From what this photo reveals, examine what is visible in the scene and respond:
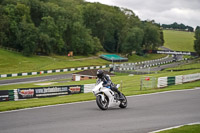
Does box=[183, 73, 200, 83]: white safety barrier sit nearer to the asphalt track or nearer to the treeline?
the asphalt track

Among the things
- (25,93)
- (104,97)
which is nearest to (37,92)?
(25,93)

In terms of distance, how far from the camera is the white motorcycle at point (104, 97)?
517 inches

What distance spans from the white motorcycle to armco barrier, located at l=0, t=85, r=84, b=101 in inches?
448

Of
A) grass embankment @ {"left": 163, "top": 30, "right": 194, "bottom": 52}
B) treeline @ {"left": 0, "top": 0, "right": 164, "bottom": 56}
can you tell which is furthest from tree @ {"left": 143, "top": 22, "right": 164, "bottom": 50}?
grass embankment @ {"left": 163, "top": 30, "right": 194, "bottom": 52}

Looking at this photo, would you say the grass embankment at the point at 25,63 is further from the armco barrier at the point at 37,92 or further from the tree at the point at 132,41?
the armco barrier at the point at 37,92

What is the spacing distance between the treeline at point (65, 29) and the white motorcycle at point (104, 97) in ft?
209

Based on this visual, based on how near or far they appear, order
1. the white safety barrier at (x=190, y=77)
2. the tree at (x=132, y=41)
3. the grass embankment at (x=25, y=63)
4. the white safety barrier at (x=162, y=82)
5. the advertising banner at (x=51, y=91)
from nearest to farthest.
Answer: the advertising banner at (x=51, y=91)
the white safety barrier at (x=162, y=82)
the white safety barrier at (x=190, y=77)
the grass embankment at (x=25, y=63)
the tree at (x=132, y=41)

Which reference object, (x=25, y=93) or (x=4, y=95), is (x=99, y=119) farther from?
(x=25, y=93)

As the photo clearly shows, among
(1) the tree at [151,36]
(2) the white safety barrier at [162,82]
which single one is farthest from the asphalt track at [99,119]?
(1) the tree at [151,36]

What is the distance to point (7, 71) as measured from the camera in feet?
192

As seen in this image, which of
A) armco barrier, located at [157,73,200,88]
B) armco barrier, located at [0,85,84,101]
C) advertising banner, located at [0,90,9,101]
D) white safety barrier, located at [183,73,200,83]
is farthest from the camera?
white safety barrier, located at [183,73,200,83]

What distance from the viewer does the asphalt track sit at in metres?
10.0

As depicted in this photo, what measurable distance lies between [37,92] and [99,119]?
13752mm

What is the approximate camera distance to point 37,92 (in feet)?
79.9
